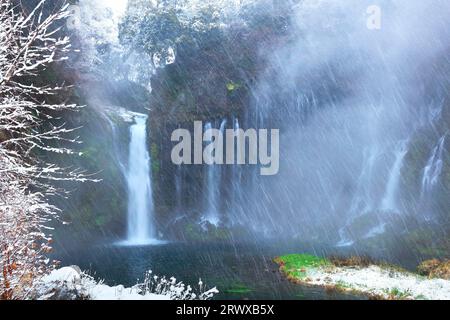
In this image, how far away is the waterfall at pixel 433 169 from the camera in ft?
77.4

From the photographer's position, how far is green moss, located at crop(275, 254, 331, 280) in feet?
49.9

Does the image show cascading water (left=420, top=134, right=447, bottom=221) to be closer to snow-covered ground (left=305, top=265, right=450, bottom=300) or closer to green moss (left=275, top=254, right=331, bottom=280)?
green moss (left=275, top=254, right=331, bottom=280)

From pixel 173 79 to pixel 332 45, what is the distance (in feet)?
45.6

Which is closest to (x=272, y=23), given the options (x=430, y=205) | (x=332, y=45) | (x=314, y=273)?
(x=332, y=45)

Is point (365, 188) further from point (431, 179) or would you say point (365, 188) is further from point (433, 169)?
point (433, 169)

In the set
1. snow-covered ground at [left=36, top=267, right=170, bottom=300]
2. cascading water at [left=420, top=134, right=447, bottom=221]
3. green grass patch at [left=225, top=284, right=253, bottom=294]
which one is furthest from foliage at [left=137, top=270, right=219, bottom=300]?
cascading water at [left=420, top=134, right=447, bottom=221]

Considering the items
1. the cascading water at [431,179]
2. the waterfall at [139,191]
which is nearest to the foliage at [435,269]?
the cascading water at [431,179]

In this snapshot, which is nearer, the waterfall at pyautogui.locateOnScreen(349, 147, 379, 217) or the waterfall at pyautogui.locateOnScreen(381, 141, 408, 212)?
the waterfall at pyautogui.locateOnScreen(381, 141, 408, 212)

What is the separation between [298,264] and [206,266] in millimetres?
3946

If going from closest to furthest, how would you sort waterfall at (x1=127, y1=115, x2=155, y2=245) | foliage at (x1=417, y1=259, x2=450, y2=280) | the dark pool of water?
the dark pool of water → foliage at (x1=417, y1=259, x2=450, y2=280) → waterfall at (x1=127, y1=115, x2=155, y2=245)
